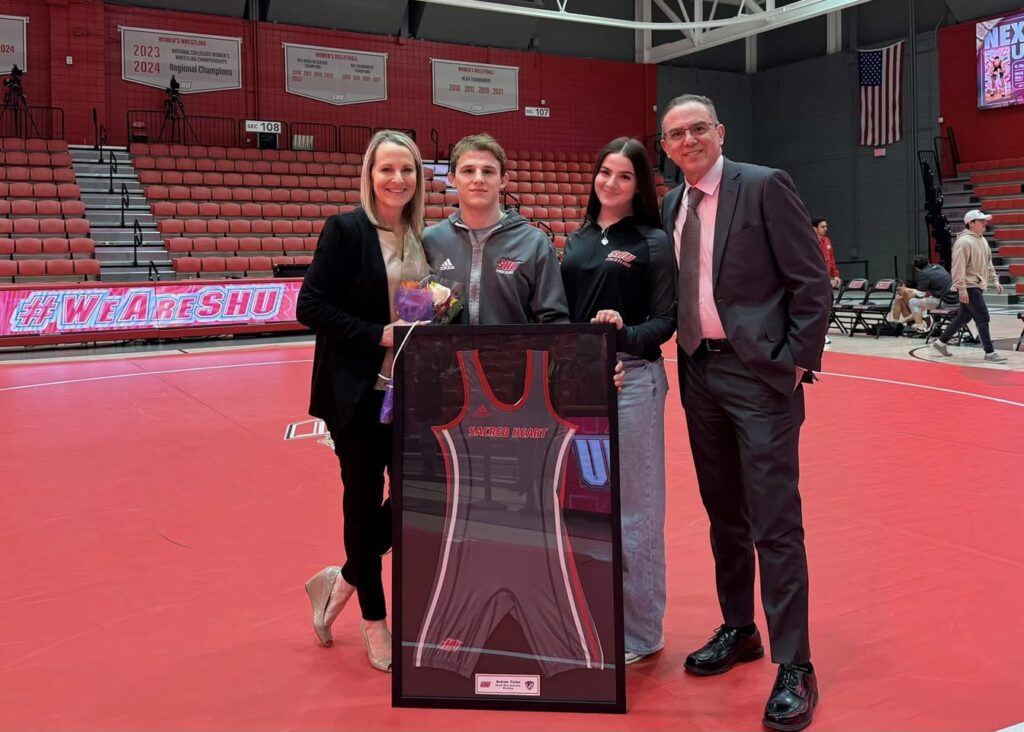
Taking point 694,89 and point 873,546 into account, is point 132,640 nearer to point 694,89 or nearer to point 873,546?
point 873,546

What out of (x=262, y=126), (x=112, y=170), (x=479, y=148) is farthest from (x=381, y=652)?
(x=262, y=126)

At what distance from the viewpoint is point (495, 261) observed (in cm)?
282

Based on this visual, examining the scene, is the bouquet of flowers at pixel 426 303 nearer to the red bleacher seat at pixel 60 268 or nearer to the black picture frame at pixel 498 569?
the black picture frame at pixel 498 569

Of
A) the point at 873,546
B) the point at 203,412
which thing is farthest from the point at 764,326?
the point at 203,412

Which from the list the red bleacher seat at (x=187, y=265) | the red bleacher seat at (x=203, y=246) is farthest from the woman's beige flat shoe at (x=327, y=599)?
the red bleacher seat at (x=203, y=246)

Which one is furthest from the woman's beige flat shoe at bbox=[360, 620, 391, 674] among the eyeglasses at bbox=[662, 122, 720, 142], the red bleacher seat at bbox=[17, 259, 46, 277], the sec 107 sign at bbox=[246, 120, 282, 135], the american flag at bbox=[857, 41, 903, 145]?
the american flag at bbox=[857, 41, 903, 145]

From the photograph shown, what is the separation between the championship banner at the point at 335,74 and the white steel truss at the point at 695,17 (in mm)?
2274

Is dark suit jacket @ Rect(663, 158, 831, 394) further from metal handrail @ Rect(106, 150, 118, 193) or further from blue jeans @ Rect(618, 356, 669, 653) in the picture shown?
metal handrail @ Rect(106, 150, 118, 193)

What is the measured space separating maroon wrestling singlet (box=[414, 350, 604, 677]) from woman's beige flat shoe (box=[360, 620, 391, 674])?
0.35m

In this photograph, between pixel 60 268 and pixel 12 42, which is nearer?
pixel 60 268

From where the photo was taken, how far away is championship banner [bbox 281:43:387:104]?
20312 millimetres

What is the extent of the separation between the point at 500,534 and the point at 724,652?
0.87 m

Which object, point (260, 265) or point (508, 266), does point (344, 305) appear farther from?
point (260, 265)

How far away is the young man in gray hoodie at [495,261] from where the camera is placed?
2801 millimetres
